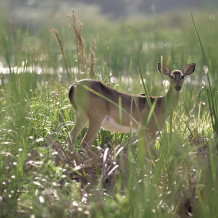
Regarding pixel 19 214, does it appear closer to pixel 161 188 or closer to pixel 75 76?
pixel 161 188

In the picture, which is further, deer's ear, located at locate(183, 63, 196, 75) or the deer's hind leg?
deer's ear, located at locate(183, 63, 196, 75)

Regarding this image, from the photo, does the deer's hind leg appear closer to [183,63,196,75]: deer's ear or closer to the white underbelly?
the white underbelly

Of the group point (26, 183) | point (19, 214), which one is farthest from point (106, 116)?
point (19, 214)

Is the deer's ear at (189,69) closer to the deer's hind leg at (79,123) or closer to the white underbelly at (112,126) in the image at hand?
the white underbelly at (112,126)

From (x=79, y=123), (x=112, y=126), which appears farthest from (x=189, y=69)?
(x=79, y=123)

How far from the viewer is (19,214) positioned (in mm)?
2762

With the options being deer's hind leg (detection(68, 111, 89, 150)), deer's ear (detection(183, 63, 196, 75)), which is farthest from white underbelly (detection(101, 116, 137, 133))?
deer's ear (detection(183, 63, 196, 75))

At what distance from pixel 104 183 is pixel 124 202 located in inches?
38.5

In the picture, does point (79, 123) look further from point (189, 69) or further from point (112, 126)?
point (189, 69)

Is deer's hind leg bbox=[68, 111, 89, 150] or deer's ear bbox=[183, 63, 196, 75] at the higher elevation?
deer's ear bbox=[183, 63, 196, 75]

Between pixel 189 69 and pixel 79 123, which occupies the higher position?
pixel 189 69

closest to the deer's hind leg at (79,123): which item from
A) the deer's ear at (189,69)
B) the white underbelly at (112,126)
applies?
the white underbelly at (112,126)

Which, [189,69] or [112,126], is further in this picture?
[189,69]

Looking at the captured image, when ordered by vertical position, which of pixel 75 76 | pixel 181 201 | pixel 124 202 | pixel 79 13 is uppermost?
pixel 79 13
